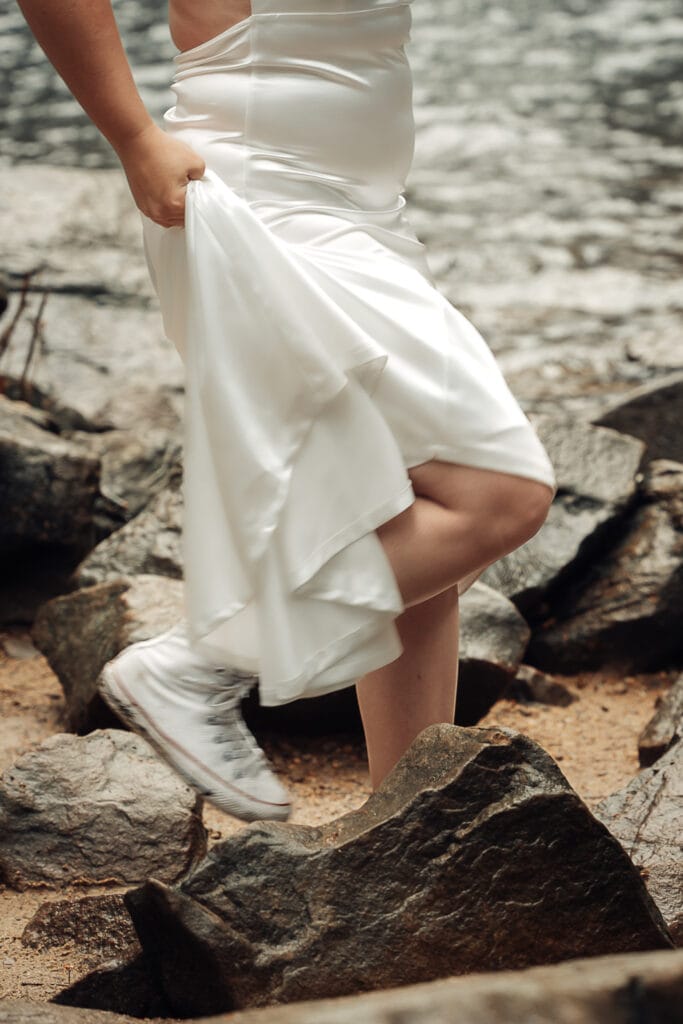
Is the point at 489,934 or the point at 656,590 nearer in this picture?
the point at 489,934

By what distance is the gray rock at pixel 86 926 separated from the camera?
2.05 m

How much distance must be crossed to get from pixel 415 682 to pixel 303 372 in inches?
23.5

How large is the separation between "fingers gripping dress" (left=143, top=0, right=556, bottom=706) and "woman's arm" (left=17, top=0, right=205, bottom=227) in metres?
0.05

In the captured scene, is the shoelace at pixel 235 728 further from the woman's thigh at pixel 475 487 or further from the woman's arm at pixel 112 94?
the woman's arm at pixel 112 94

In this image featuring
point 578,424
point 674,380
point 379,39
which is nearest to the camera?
point 379,39

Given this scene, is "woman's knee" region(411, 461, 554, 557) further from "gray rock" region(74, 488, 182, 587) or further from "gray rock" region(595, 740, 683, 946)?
"gray rock" region(74, 488, 182, 587)

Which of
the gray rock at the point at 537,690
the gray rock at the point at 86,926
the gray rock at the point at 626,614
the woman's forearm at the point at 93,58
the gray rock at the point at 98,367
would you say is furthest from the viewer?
the gray rock at the point at 98,367

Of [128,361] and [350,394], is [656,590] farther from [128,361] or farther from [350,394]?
[128,361]

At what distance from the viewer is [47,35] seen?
177 centimetres

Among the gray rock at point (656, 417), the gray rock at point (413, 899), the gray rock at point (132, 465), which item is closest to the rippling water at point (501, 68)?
the gray rock at point (132, 465)

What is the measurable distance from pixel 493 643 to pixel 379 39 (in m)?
1.63

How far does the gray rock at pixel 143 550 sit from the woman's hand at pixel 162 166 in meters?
1.79

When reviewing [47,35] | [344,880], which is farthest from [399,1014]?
[47,35]

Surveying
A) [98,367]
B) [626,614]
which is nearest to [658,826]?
[626,614]
